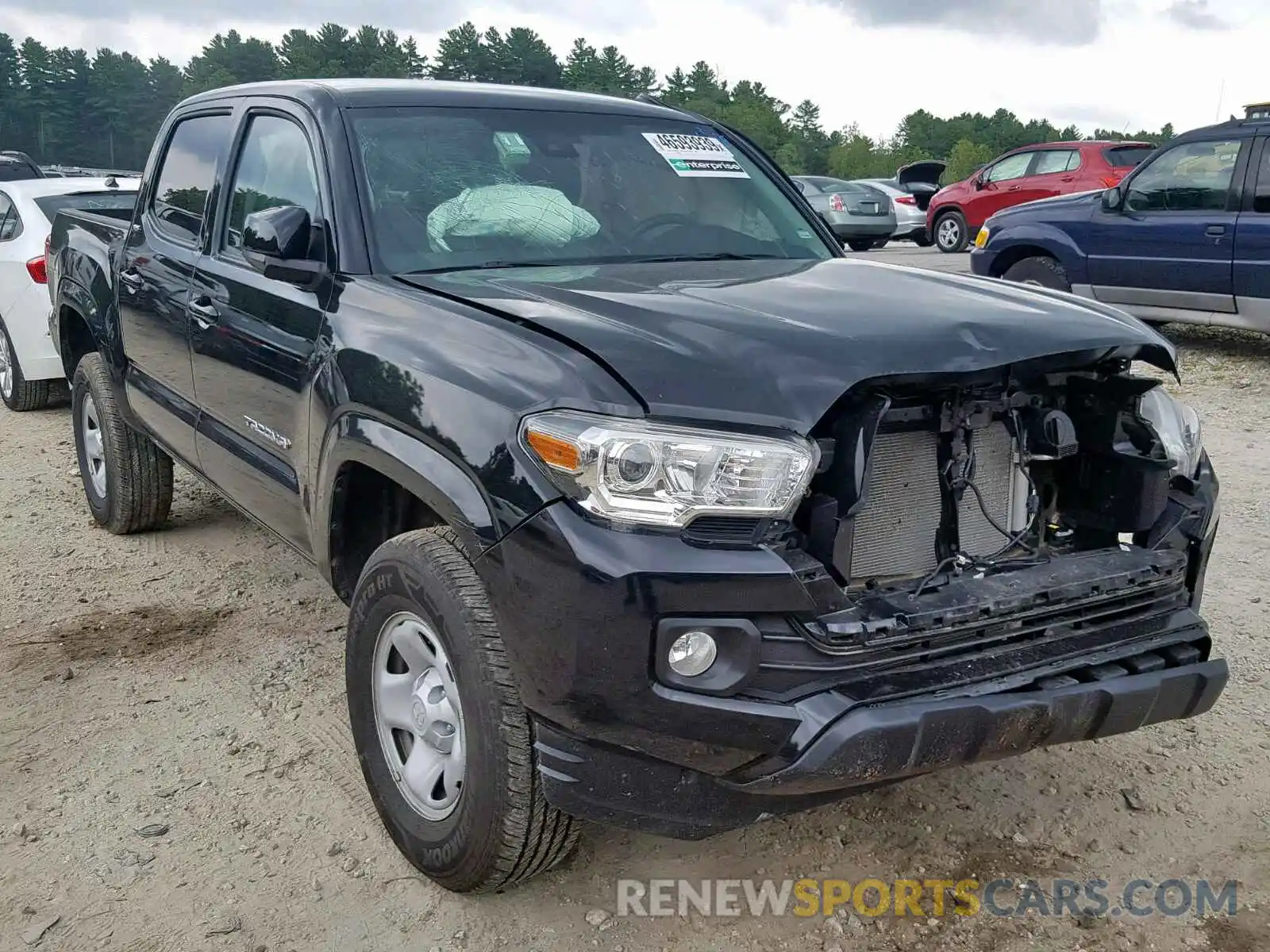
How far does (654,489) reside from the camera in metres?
2.17

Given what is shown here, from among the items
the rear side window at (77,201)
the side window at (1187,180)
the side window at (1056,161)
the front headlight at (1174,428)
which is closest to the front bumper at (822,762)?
the front headlight at (1174,428)

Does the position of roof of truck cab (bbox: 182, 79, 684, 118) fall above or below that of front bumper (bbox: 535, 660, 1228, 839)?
above

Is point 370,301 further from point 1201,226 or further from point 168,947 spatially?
point 1201,226

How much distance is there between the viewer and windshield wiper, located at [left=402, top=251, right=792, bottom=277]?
122 inches

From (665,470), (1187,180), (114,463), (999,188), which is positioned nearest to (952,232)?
(999,188)

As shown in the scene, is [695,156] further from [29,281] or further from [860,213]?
[860,213]

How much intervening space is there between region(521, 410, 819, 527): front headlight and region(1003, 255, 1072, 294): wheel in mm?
7900

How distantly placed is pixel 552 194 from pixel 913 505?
1.54 meters

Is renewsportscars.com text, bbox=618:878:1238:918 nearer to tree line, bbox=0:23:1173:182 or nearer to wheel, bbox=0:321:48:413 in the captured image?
wheel, bbox=0:321:48:413

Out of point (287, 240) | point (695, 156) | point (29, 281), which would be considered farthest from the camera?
point (29, 281)

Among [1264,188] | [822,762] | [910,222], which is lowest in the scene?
[910,222]

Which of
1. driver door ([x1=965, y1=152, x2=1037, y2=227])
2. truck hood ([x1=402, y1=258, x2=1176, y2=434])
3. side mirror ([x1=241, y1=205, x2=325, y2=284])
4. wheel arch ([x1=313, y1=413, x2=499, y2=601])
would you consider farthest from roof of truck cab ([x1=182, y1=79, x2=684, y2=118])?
driver door ([x1=965, y1=152, x2=1037, y2=227])

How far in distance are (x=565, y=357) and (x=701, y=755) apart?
82 cm

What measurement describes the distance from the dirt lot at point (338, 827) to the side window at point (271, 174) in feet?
4.89
